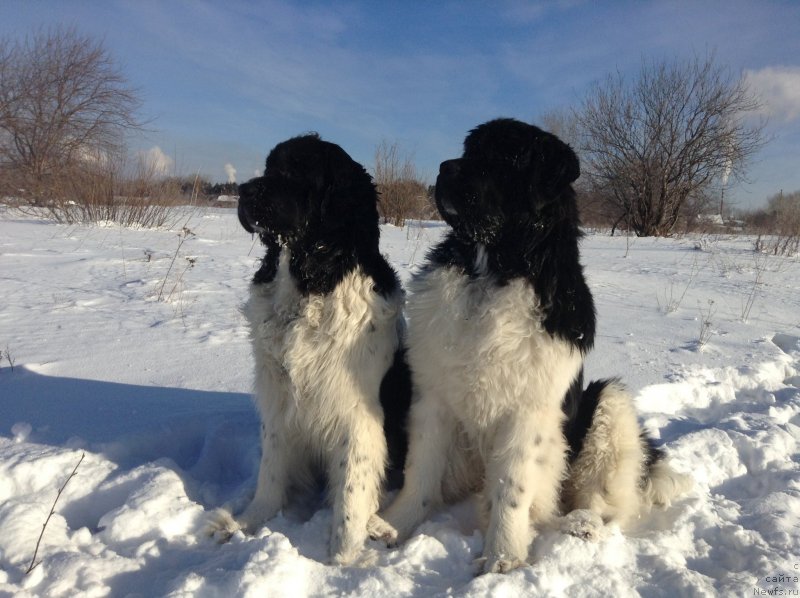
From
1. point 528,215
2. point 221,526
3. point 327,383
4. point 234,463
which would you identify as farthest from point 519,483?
point 234,463

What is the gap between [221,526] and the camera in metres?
2.17

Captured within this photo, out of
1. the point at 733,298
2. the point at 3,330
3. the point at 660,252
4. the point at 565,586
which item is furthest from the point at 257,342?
the point at 660,252

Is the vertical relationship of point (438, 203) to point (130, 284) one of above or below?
above

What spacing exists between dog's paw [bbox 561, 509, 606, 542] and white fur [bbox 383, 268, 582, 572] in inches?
4.3

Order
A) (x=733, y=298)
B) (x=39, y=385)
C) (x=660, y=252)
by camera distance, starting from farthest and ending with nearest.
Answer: (x=660, y=252) < (x=733, y=298) < (x=39, y=385)

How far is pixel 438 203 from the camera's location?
2.35 metres

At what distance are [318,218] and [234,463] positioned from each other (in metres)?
1.55

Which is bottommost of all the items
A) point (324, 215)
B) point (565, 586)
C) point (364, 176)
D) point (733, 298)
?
point (565, 586)

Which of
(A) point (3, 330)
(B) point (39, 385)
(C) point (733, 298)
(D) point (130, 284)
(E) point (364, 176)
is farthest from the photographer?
(C) point (733, 298)

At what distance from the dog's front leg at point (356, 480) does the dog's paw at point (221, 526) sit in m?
0.43

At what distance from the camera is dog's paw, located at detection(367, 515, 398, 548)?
87.7 inches

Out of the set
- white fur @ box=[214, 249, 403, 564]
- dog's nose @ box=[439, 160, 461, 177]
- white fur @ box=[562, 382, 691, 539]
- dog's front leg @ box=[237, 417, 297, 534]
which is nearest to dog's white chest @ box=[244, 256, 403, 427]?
white fur @ box=[214, 249, 403, 564]

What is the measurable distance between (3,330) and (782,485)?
5847 mm

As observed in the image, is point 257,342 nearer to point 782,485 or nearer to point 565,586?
point 565,586
